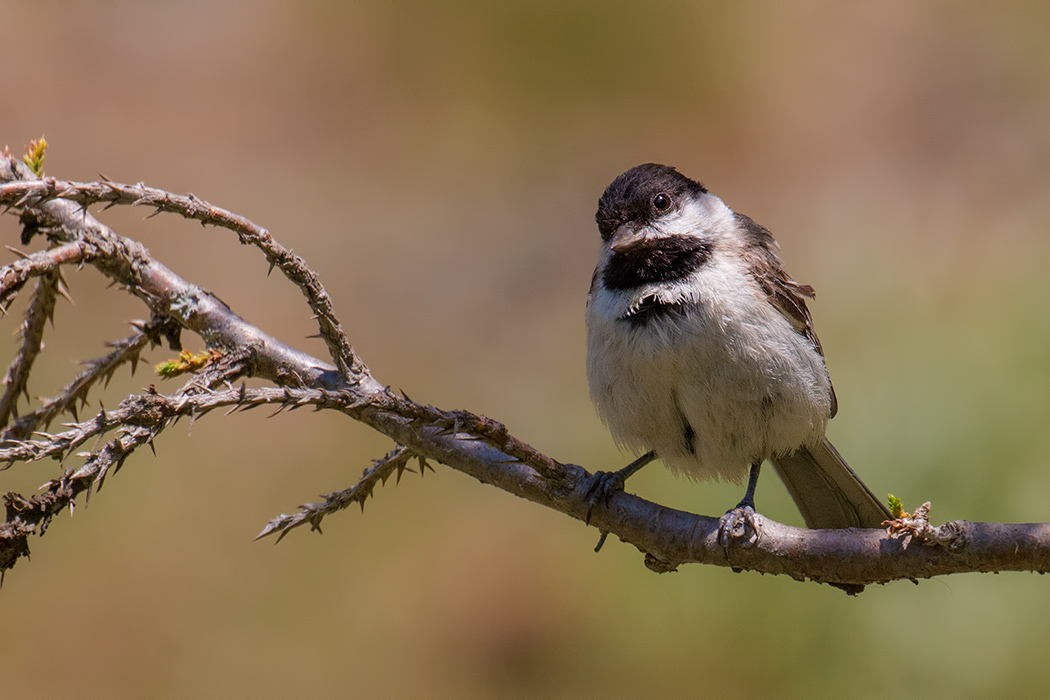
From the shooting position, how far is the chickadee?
9.87 feet

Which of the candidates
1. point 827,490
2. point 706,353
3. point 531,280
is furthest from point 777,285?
point 531,280

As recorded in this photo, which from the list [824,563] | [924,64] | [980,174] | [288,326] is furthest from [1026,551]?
[924,64]

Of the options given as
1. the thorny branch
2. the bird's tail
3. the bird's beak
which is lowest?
the thorny branch

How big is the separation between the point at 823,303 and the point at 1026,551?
323 cm

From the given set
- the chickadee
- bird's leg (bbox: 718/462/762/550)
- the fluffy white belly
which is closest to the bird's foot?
bird's leg (bbox: 718/462/762/550)

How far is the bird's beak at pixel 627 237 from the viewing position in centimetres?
314

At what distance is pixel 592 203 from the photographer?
765 centimetres

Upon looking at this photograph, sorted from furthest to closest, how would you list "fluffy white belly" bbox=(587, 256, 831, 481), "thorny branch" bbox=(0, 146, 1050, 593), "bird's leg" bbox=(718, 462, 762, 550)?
1. "fluffy white belly" bbox=(587, 256, 831, 481)
2. "bird's leg" bbox=(718, 462, 762, 550)
3. "thorny branch" bbox=(0, 146, 1050, 593)

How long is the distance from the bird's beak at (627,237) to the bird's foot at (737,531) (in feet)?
3.58

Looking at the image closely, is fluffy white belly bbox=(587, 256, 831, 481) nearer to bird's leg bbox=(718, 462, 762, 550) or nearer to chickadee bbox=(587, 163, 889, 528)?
chickadee bbox=(587, 163, 889, 528)

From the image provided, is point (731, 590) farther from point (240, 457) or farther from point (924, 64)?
point (924, 64)

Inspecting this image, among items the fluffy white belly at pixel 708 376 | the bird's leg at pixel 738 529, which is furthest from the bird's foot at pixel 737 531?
the fluffy white belly at pixel 708 376

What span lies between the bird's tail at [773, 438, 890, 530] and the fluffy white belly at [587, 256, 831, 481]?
14cm

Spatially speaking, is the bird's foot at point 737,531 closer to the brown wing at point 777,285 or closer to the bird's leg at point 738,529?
the bird's leg at point 738,529
